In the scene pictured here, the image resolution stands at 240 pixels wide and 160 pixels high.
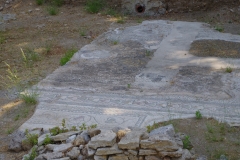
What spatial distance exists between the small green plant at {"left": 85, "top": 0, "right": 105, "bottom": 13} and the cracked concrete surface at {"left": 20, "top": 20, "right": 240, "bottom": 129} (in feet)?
8.08

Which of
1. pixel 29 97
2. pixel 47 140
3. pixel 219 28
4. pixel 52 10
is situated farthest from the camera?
pixel 52 10

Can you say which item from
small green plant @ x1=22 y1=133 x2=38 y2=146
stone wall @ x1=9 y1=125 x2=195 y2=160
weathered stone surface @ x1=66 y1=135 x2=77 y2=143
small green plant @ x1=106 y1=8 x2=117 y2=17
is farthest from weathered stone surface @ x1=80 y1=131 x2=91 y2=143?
small green plant @ x1=106 y1=8 x2=117 y2=17

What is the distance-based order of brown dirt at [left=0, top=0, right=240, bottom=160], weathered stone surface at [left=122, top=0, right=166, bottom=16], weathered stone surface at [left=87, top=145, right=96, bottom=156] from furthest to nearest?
weathered stone surface at [left=122, top=0, right=166, bottom=16], brown dirt at [left=0, top=0, right=240, bottom=160], weathered stone surface at [left=87, top=145, right=96, bottom=156]

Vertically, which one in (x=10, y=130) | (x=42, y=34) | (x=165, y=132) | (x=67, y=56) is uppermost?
(x=165, y=132)

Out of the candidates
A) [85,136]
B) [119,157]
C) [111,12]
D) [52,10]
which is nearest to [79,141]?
[85,136]

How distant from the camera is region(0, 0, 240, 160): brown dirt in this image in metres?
5.95

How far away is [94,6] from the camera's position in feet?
37.3

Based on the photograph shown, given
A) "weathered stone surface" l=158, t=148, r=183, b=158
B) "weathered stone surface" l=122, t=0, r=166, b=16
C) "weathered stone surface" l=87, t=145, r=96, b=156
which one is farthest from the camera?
"weathered stone surface" l=122, t=0, r=166, b=16

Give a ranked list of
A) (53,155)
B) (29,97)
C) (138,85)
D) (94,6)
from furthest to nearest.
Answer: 1. (94,6)
2. (138,85)
3. (29,97)
4. (53,155)

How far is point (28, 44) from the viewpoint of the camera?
8.85 metres

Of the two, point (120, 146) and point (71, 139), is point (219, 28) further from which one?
point (120, 146)

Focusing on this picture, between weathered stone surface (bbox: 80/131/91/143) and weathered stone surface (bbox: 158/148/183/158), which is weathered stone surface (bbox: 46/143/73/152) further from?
weathered stone surface (bbox: 158/148/183/158)

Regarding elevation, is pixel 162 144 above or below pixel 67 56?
above

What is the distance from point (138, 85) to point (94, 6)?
5279mm
